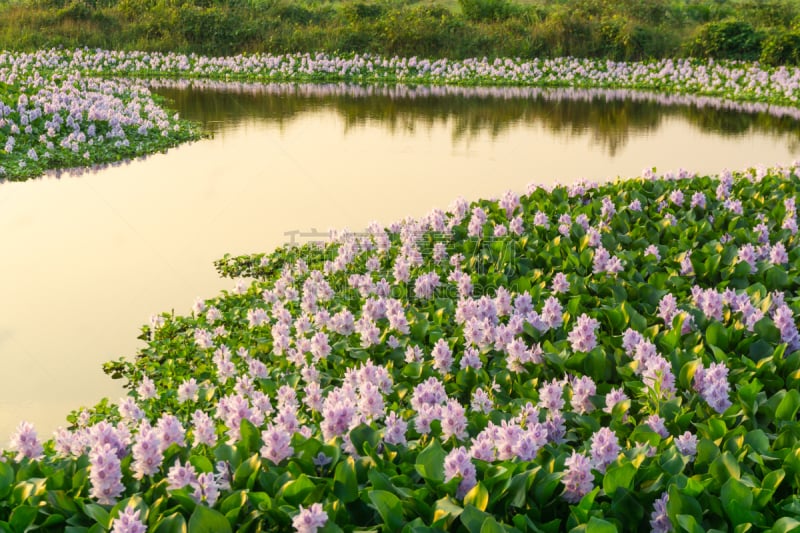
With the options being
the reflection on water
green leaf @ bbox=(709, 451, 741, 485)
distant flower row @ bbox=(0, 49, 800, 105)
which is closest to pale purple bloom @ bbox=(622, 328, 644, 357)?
green leaf @ bbox=(709, 451, 741, 485)

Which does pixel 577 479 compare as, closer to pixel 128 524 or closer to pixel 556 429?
pixel 556 429

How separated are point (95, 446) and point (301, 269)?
406 cm

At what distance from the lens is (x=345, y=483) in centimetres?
337

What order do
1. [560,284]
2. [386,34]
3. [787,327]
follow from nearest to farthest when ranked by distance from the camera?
[787,327] < [560,284] < [386,34]

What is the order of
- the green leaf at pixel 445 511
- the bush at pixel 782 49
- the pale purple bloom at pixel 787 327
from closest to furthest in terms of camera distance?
1. the green leaf at pixel 445 511
2. the pale purple bloom at pixel 787 327
3. the bush at pixel 782 49

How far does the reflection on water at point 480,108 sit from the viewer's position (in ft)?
54.8

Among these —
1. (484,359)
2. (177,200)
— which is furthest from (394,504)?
(177,200)

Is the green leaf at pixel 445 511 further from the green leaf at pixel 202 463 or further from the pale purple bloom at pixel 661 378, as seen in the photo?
the pale purple bloom at pixel 661 378

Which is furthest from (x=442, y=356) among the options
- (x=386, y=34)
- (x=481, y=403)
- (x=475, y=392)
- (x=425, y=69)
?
(x=386, y=34)

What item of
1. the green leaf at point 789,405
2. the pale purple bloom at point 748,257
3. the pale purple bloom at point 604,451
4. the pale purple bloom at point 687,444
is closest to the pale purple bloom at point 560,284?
the pale purple bloom at point 748,257

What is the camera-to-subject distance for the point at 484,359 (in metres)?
5.18

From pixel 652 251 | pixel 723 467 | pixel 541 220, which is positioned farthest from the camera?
pixel 541 220

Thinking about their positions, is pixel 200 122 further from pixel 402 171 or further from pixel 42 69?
pixel 42 69

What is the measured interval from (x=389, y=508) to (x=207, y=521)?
66 centimetres
